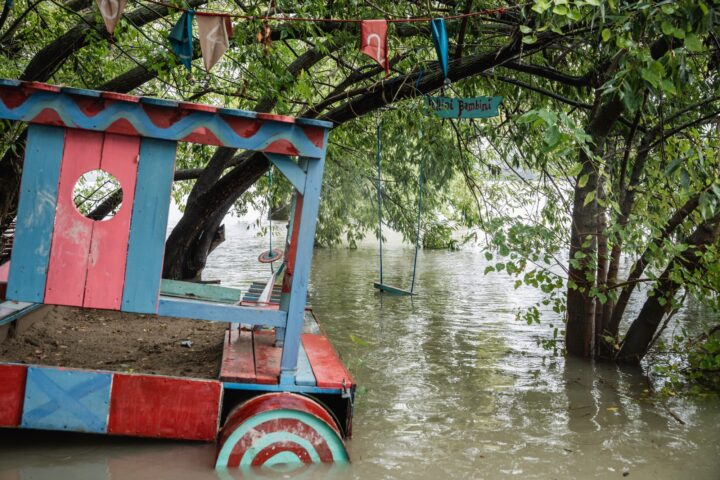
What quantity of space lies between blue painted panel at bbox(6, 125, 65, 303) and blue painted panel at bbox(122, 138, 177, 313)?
0.45 metres

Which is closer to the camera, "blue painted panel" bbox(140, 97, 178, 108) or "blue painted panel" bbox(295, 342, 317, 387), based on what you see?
"blue painted panel" bbox(140, 97, 178, 108)

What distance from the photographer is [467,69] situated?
614cm

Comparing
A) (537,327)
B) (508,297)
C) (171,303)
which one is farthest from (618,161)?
(508,297)

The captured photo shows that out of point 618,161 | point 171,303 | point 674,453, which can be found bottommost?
point 674,453

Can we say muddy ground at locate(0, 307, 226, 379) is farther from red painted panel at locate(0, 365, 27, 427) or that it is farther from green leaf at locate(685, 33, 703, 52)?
green leaf at locate(685, 33, 703, 52)

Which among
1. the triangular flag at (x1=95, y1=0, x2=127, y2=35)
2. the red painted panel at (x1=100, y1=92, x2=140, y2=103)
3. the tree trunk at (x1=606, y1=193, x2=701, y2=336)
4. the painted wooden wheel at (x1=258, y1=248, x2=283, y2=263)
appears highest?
the triangular flag at (x1=95, y1=0, x2=127, y2=35)

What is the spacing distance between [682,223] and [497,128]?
7.26 ft

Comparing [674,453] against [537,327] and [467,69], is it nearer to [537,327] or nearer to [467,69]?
[467,69]

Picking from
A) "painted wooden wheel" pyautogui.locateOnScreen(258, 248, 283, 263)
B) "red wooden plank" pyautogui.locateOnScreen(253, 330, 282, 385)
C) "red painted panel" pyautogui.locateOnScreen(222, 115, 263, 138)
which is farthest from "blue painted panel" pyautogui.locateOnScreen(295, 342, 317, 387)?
"painted wooden wheel" pyautogui.locateOnScreen(258, 248, 283, 263)

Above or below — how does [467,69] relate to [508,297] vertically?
above

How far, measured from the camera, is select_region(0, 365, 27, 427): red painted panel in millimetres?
4109

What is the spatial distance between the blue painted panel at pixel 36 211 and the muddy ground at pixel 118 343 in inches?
47.8

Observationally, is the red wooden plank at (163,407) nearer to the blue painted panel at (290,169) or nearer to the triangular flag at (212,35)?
the blue painted panel at (290,169)

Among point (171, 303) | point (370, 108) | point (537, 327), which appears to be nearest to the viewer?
point (171, 303)
